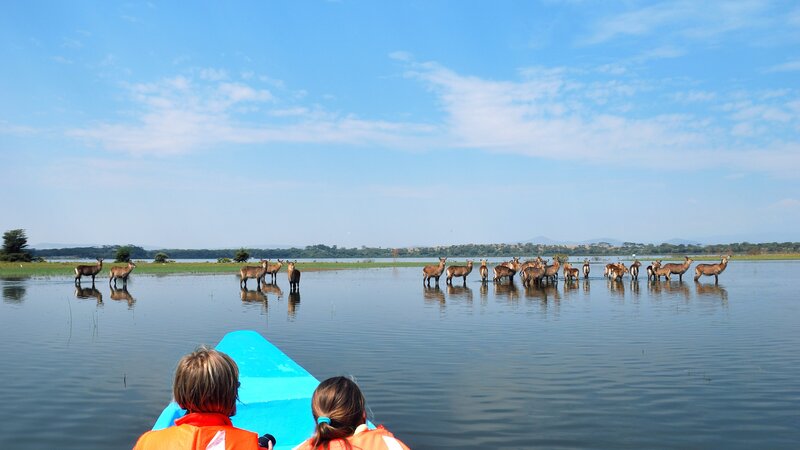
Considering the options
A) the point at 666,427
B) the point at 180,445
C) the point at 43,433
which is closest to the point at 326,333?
the point at 43,433

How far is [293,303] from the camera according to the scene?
24.6 m

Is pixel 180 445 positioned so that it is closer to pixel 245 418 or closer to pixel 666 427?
pixel 245 418

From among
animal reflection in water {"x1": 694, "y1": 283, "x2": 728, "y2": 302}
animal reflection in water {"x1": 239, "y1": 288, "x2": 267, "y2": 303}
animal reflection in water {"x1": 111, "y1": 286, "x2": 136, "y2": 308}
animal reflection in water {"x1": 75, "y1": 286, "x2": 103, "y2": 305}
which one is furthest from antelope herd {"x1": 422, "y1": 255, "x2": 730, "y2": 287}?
animal reflection in water {"x1": 75, "y1": 286, "x2": 103, "y2": 305}

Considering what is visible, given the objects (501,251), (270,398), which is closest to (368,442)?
(270,398)

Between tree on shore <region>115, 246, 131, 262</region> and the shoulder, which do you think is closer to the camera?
the shoulder

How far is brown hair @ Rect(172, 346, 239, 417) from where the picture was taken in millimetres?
3311

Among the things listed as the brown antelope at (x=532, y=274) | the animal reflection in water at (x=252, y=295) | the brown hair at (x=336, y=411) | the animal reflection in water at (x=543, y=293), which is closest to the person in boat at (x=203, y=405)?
the brown hair at (x=336, y=411)

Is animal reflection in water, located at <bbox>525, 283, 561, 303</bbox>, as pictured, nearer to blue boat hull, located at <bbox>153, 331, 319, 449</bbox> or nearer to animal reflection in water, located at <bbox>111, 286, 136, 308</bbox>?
animal reflection in water, located at <bbox>111, 286, 136, 308</bbox>

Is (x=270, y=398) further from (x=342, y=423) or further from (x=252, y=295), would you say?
(x=252, y=295)

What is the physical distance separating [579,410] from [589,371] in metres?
2.51

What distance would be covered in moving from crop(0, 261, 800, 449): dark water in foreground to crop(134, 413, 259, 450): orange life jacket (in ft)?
13.7

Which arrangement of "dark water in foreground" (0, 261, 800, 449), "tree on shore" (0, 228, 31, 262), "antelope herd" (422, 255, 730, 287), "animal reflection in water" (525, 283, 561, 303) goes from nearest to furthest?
1. "dark water in foreground" (0, 261, 800, 449)
2. "animal reflection in water" (525, 283, 561, 303)
3. "antelope herd" (422, 255, 730, 287)
4. "tree on shore" (0, 228, 31, 262)

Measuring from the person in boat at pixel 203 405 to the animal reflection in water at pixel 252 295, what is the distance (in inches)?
890

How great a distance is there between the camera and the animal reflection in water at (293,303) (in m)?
20.8
